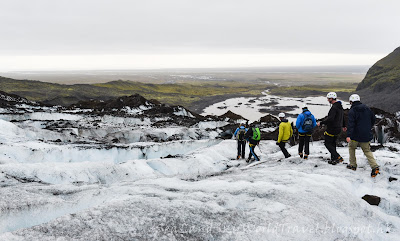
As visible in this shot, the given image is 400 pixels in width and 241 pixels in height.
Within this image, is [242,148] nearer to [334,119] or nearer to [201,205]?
[334,119]

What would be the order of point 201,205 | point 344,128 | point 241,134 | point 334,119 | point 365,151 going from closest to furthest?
point 201,205, point 365,151, point 334,119, point 344,128, point 241,134

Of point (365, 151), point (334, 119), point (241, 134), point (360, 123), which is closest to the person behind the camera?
point (360, 123)

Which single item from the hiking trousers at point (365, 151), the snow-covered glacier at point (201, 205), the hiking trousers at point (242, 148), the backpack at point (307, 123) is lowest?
the hiking trousers at point (242, 148)

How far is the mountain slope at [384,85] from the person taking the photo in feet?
169

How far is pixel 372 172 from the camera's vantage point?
23.7 ft

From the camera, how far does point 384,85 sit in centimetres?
7088

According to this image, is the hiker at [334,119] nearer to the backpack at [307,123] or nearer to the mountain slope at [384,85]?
the backpack at [307,123]

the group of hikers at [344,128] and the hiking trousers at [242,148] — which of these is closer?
the group of hikers at [344,128]

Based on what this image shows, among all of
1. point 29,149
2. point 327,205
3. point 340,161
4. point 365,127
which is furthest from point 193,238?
point 29,149

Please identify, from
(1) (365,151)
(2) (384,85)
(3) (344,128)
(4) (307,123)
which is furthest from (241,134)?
(2) (384,85)

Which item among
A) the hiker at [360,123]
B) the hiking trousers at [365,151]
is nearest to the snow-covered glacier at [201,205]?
the hiking trousers at [365,151]

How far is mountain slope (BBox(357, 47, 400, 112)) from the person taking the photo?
51.4 metres

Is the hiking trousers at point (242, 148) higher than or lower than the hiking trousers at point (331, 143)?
lower

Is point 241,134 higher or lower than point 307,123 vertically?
lower
